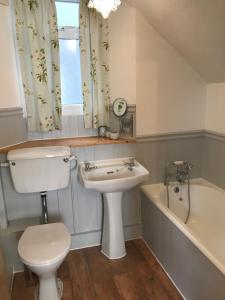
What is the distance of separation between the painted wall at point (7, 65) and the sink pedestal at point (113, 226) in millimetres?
1129

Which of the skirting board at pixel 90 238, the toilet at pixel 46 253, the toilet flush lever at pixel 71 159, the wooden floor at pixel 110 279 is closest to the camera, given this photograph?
the toilet at pixel 46 253

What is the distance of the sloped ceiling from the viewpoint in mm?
1509

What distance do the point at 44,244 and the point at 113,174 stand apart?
0.80m

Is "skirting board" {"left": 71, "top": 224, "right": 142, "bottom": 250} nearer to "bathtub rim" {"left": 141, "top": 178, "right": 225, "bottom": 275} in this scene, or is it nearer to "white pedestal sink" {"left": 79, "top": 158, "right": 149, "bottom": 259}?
"white pedestal sink" {"left": 79, "top": 158, "right": 149, "bottom": 259}

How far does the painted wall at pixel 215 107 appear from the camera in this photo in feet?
7.20

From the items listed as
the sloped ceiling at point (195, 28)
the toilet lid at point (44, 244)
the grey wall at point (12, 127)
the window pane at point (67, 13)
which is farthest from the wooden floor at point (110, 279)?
the window pane at point (67, 13)

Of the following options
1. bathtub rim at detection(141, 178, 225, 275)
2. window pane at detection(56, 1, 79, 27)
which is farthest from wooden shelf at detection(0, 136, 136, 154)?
window pane at detection(56, 1, 79, 27)

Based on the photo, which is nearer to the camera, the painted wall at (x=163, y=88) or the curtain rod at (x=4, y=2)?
the curtain rod at (x=4, y=2)

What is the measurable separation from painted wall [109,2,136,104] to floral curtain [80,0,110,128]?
0.21 feet

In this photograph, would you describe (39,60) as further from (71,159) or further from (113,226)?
(113,226)

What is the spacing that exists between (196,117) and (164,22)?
0.94 m

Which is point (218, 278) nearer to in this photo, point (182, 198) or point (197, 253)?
point (197, 253)

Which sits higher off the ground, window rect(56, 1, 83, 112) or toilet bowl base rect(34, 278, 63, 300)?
window rect(56, 1, 83, 112)

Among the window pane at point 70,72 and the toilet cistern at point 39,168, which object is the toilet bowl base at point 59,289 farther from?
the window pane at point 70,72
